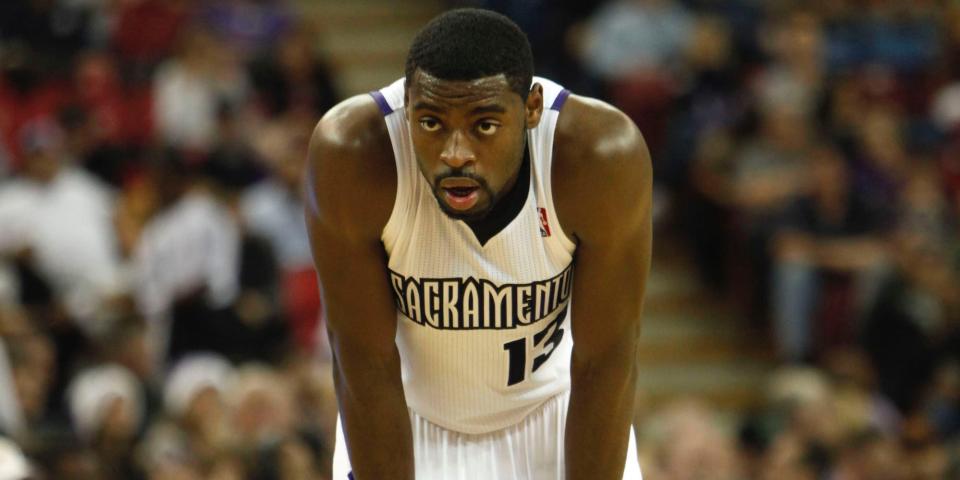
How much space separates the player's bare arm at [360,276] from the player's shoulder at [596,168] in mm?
468

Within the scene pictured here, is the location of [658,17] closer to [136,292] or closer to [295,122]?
[295,122]

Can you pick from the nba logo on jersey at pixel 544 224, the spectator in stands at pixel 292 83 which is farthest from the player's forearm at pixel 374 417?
the spectator in stands at pixel 292 83

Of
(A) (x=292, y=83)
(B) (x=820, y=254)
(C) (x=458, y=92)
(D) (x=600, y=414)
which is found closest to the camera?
(C) (x=458, y=92)

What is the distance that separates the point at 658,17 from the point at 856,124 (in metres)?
1.89

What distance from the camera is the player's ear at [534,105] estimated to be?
4.05 m

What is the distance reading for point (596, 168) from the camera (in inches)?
162

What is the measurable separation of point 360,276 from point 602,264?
66cm

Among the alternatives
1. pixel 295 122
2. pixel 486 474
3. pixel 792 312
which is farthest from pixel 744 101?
pixel 486 474

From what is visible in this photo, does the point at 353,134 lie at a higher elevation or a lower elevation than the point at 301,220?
higher

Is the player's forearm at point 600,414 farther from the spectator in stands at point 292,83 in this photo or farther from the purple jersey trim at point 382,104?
the spectator in stands at point 292,83

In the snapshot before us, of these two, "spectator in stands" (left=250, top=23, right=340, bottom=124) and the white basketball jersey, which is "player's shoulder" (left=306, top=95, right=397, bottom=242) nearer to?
the white basketball jersey

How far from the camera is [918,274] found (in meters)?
10.8

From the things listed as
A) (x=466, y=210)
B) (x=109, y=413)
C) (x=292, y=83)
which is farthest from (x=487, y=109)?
(x=292, y=83)

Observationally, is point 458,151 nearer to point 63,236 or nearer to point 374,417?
point 374,417
